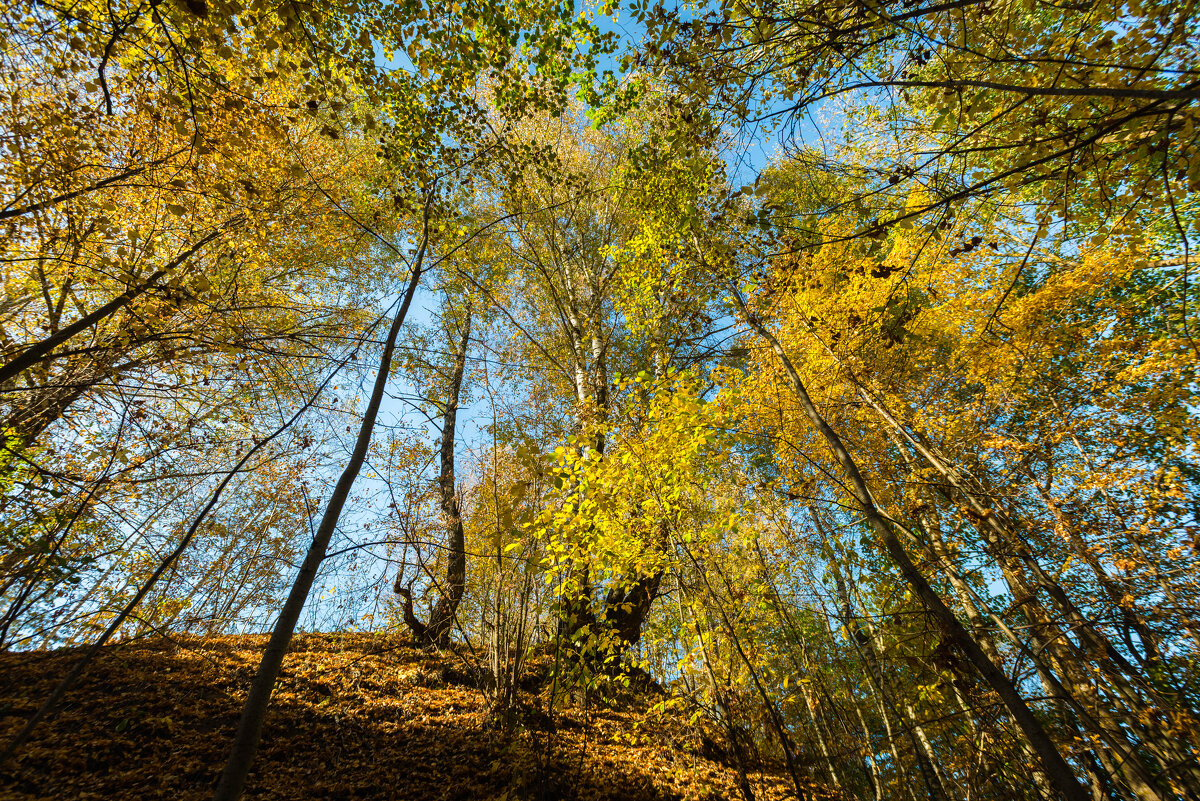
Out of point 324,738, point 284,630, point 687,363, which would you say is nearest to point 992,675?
point 284,630

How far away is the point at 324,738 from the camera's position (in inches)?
154

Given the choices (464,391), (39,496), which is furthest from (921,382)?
(39,496)

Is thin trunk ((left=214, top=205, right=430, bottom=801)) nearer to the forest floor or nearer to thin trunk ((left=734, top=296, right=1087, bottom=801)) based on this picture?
the forest floor

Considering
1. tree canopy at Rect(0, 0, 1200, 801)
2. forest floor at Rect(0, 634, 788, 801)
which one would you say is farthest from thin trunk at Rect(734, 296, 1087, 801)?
forest floor at Rect(0, 634, 788, 801)

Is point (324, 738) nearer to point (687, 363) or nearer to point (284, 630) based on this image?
point (284, 630)

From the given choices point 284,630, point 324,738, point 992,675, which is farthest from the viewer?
point 324,738

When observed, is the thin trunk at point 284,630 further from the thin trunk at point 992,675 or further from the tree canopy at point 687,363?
the thin trunk at point 992,675

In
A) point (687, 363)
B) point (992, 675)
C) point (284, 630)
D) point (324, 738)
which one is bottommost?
point (324, 738)

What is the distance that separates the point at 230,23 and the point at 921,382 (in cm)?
910

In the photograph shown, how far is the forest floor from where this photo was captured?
3.14 m

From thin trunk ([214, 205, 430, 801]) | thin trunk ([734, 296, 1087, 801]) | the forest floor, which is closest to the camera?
thin trunk ([214, 205, 430, 801])

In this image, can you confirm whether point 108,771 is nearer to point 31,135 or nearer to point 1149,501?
point 31,135

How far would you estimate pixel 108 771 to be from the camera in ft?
10.1

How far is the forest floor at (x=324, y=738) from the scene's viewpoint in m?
3.14
